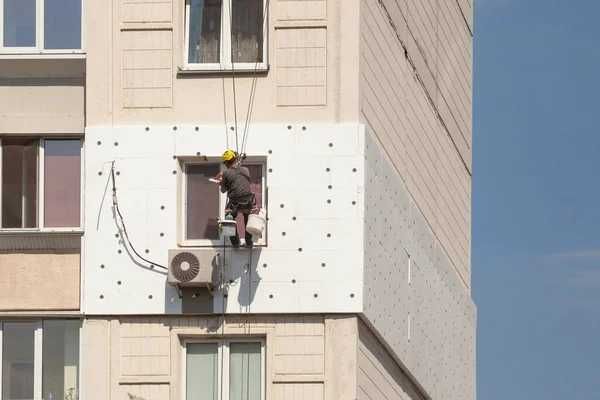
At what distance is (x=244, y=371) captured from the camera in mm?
57062

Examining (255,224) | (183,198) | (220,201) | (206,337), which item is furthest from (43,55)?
(206,337)

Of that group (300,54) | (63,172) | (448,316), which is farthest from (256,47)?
(448,316)

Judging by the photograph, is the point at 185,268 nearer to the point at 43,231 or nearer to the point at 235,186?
the point at 235,186

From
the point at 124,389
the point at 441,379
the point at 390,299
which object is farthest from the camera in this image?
the point at 441,379

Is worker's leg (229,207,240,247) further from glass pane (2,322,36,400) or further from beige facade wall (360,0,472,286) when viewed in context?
glass pane (2,322,36,400)

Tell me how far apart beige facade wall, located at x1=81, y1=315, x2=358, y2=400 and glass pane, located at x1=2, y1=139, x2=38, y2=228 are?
2907 mm

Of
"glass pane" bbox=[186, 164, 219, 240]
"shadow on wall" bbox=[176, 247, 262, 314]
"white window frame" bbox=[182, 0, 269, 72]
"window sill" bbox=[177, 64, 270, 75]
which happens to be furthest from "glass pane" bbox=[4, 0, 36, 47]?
"shadow on wall" bbox=[176, 247, 262, 314]

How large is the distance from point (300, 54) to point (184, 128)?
271 cm

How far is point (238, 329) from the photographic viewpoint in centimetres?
5688

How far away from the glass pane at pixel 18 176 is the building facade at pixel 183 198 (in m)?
0.03

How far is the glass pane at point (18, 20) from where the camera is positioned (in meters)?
58.9

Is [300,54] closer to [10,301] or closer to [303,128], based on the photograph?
[303,128]

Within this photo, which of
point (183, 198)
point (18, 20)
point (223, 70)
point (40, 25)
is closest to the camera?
point (183, 198)

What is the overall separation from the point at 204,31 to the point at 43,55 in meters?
3.25
